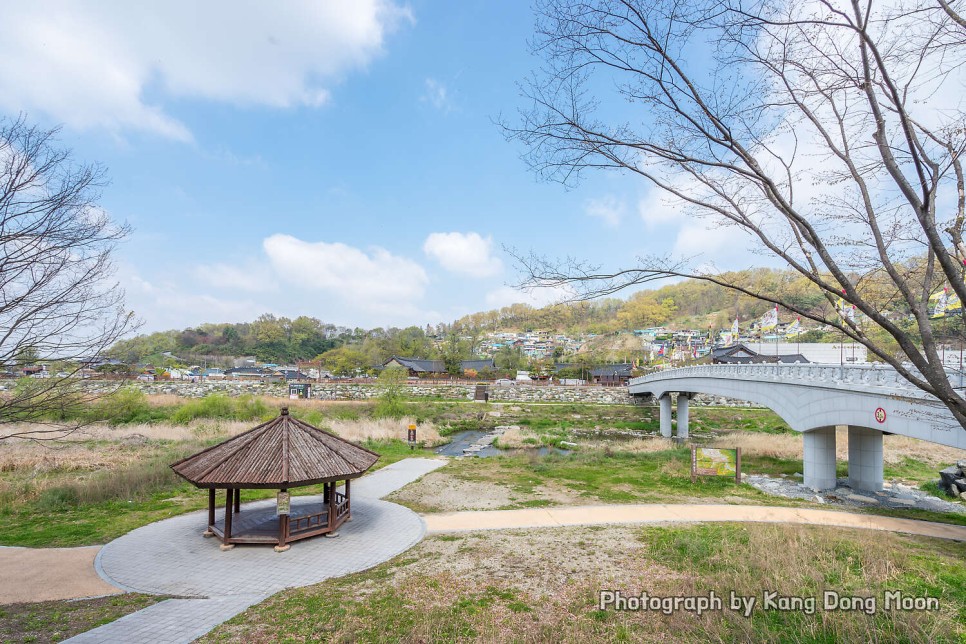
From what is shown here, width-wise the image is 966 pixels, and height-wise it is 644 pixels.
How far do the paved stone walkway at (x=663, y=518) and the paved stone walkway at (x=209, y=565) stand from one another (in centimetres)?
127

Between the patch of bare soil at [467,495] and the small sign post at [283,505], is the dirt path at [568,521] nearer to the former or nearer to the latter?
the patch of bare soil at [467,495]

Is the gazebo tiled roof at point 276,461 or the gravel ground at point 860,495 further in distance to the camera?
the gravel ground at point 860,495

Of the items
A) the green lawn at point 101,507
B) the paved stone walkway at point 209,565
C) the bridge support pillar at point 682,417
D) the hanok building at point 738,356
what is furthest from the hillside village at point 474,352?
the bridge support pillar at point 682,417

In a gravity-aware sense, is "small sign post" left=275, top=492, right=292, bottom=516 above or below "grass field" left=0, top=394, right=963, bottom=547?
above

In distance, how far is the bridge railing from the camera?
14.8 metres

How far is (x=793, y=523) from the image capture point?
486 inches

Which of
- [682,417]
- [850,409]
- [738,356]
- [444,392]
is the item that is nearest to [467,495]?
[850,409]

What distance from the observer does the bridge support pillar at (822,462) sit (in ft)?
60.6

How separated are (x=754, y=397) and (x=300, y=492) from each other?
2189cm

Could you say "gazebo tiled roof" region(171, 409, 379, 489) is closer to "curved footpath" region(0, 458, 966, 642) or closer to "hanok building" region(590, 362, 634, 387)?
"curved footpath" region(0, 458, 966, 642)

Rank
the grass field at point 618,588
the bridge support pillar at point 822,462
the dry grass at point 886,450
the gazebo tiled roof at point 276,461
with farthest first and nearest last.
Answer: the dry grass at point 886,450 → the bridge support pillar at point 822,462 → the gazebo tiled roof at point 276,461 → the grass field at point 618,588

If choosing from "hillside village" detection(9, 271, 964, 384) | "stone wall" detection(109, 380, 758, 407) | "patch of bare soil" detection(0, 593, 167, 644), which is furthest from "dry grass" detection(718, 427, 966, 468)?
"patch of bare soil" detection(0, 593, 167, 644)

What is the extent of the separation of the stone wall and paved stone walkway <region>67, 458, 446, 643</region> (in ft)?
147

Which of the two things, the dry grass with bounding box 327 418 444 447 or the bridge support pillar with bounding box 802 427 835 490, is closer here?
the bridge support pillar with bounding box 802 427 835 490
